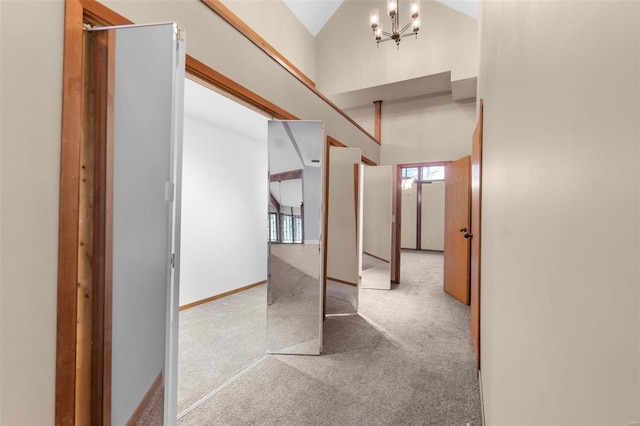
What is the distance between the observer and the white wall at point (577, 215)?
0.32 m

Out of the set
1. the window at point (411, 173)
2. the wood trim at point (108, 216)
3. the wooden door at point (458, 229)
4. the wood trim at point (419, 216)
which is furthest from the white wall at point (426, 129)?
the wood trim at point (108, 216)

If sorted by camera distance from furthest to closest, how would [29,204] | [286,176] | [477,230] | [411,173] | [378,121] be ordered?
[411,173], [378,121], [286,176], [477,230], [29,204]

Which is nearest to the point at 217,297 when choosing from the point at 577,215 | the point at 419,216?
the point at 577,215

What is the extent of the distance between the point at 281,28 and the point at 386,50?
2.05 meters

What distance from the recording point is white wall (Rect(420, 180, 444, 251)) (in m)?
8.37

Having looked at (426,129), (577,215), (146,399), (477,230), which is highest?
(426,129)

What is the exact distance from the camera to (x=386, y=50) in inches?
221

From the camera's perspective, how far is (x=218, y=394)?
6.21ft

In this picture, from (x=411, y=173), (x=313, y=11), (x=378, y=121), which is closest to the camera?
(x=313, y=11)

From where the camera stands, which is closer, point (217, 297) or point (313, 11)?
point (217, 297)

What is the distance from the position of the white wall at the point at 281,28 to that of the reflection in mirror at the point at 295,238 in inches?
110

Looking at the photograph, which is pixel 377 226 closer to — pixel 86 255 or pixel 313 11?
pixel 86 255

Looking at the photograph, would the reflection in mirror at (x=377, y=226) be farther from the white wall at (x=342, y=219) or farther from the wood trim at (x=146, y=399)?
the wood trim at (x=146, y=399)

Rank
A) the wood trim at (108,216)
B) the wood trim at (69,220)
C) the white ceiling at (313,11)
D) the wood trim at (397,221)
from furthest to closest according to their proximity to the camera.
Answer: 1. the white ceiling at (313,11)
2. the wood trim at (397,221)
3. the wood trim at (108,216)
4. the wood trim at (69,220)
